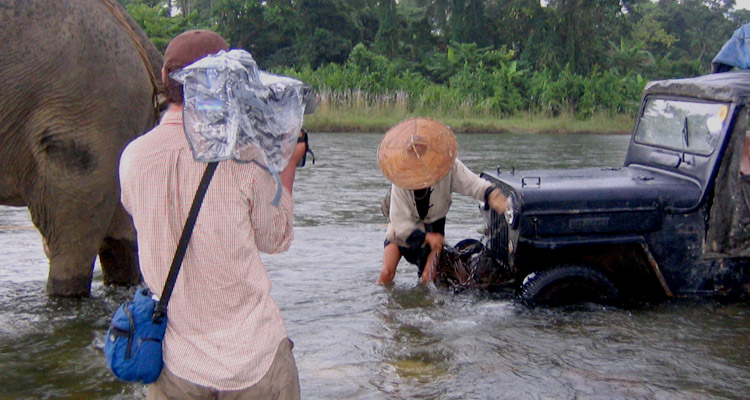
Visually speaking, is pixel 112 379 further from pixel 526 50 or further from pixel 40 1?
pixel 526 50

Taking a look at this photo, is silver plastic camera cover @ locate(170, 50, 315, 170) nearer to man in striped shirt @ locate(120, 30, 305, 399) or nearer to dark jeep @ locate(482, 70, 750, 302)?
man in striped shirt @ locate(120, 30, 305, 399)

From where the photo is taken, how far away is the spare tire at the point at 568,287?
5.92 meters

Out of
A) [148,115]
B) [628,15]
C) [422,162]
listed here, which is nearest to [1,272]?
[148,115]

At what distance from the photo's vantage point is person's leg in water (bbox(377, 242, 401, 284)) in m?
6.68

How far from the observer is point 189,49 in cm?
273

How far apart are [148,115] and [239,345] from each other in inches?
140

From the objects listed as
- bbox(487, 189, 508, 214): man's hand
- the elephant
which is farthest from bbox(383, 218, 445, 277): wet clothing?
the elephant

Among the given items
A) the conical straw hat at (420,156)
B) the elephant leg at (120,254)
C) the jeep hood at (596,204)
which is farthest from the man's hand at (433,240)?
the elephant leg at (120,254)

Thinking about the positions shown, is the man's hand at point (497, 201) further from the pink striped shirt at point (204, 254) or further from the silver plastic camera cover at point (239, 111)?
the pink striped shirt at point (204, 254)

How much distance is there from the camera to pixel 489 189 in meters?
6.01

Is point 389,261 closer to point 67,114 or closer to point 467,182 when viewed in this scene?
point 467,182

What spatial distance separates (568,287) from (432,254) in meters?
1.00

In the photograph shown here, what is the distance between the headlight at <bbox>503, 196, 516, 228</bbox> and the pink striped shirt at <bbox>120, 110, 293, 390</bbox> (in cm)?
336

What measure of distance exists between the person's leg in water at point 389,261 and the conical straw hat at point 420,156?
32.5 inches
